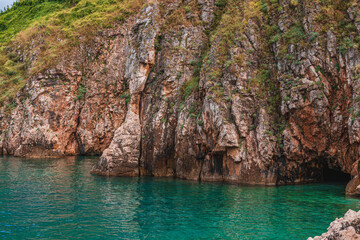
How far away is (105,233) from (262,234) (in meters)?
7.84

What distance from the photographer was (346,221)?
29.0ft

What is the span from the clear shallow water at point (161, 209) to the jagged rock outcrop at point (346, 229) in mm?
6876

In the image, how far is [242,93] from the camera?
31.3 metres

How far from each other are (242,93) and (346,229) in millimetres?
23426

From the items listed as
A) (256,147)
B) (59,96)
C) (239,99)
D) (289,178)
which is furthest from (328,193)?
(59,96)

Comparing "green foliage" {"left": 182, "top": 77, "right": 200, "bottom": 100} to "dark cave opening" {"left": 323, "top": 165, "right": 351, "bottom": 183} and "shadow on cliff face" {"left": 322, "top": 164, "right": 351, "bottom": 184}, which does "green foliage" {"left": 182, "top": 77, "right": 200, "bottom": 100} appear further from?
"dark cave opening" {"left": 323, "top": 165, "right": 351, "bottom": 183}

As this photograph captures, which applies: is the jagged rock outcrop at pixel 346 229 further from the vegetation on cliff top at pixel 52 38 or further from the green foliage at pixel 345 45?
the vegetation on cliff top at pixel 52 38

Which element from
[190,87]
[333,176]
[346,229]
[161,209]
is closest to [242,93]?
[190,87]

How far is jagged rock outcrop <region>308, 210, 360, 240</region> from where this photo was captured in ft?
27.5

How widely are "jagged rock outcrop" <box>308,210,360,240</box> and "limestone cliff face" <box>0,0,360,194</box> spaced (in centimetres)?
1658

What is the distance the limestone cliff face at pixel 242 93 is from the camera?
28.0 metres

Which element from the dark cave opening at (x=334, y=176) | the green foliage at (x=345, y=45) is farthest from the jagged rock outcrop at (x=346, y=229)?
the dark cave opening at (x=334, y=176)

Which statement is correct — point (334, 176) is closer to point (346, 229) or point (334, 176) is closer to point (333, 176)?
point (333, 176)

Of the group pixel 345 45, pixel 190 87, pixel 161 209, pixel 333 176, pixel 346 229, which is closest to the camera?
pixel 346 229
